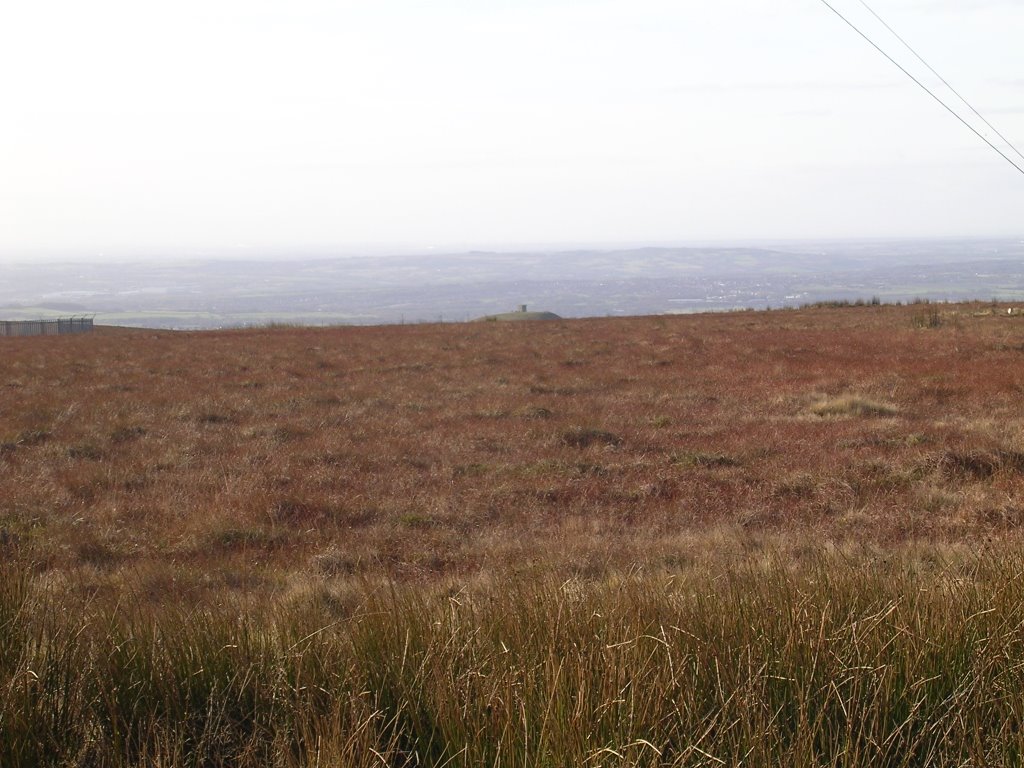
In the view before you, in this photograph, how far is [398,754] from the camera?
3529mm

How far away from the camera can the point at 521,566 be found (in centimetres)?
677

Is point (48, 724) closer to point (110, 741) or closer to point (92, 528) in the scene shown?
point (110, 741)

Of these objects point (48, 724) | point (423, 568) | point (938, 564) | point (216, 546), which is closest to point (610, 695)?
point (48, 724)

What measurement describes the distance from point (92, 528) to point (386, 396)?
10.5 m

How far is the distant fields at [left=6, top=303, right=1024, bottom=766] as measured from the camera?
11.2 feet

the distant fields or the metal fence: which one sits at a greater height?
the metal fence

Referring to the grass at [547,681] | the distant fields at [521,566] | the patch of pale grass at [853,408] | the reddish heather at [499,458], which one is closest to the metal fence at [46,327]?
the reddish heather at [499,458]

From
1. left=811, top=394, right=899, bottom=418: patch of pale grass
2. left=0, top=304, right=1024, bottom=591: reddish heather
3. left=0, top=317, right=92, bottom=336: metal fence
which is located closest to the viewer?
left=0, top=304, right=1024, bottom=591: reddish heather

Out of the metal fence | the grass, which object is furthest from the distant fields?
the metal fence

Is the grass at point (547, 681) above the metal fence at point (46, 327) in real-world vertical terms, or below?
below

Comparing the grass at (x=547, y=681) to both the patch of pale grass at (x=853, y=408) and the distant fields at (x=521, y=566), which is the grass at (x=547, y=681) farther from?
the patch of pale grass at (x=853, y=408)

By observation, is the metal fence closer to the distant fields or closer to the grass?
the distant fields

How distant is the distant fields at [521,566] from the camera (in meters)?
3.41

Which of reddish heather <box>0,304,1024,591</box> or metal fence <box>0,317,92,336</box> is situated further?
metal fence <box>0,317,92,336</box>
